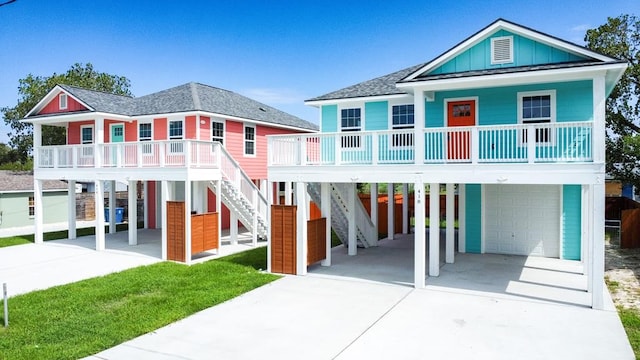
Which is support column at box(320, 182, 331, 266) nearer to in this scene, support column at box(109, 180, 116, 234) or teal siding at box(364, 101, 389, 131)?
teal siding at box(364, 101, 389, 131)

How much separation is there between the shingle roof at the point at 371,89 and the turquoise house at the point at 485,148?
49mm

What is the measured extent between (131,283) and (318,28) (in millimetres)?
22035

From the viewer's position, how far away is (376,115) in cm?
1738

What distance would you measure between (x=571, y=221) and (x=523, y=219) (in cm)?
147

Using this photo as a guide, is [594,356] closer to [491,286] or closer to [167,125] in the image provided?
[491,286]

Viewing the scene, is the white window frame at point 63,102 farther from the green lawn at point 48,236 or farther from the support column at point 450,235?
the support column at point 450,235

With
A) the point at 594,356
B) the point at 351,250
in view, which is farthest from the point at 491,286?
the point at 351,250

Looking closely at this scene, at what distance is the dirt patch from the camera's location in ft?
36.5

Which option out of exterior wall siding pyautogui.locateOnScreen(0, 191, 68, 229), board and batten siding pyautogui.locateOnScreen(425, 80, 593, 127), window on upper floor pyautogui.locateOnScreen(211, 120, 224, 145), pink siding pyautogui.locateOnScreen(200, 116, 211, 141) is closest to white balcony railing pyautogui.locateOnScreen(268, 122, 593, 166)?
board and batten siding pyautogui.locateOnScreen(425, 80, 593, 127)

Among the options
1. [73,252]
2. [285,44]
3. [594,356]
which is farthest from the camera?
[285,44]

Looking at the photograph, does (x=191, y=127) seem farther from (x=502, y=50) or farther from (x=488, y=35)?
(x=502, y=50)

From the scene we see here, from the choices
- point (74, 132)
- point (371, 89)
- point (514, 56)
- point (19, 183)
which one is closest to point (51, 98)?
point (74, 132)

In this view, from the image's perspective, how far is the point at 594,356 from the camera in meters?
7.53

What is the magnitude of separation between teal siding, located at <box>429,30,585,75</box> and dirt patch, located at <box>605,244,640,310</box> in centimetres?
605
